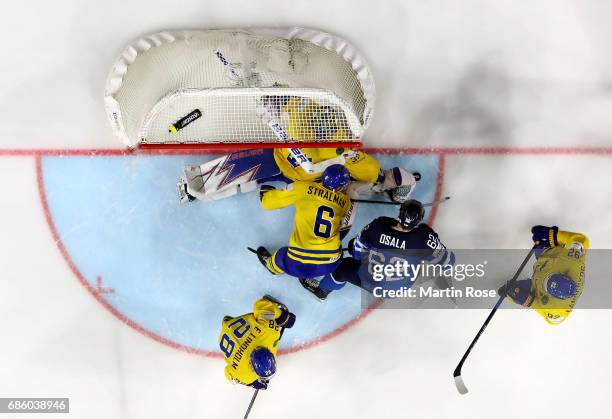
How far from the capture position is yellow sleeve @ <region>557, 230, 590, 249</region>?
3.64 meters

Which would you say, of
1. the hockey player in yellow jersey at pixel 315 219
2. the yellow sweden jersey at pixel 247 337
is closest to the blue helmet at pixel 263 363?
the yellow sweden jersey at pixel 247 337

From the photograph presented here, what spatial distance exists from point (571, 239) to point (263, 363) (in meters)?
2.40

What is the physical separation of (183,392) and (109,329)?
2.65ft

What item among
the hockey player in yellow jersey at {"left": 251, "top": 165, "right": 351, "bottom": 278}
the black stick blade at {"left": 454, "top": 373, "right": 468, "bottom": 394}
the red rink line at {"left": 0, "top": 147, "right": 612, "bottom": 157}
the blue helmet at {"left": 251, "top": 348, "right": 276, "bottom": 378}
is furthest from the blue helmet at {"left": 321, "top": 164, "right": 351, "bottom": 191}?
the black stick blade at {"left": 454, "top": 373, "right": 468, "bottom": 394}

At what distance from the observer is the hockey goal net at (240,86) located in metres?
3.42

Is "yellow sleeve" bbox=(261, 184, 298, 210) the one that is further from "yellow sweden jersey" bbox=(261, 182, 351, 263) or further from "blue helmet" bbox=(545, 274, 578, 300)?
"blue helmet" bbox=(545, 274, 578, 300)

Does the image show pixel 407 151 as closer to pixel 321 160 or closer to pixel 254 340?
pixel 321 160

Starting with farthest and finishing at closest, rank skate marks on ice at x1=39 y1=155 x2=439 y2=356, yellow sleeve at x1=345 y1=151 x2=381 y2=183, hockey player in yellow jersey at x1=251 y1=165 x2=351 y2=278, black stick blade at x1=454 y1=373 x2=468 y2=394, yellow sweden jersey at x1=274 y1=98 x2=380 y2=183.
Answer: black stick blade at x1=454 y1=373 x2=468 y2=394
skate marks on ice at x1=39 y1=155 x2=439 y2=356
yellow sleeve at x1=345 y1=151 x2=381 y2=183
hockey player in yellow jersey at x1=251 y1=165 x2=351 y2=278
yellow sweden jersey at x1=274 y1=98 x2=380 y2=183

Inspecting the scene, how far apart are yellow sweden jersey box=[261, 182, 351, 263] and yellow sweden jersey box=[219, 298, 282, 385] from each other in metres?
0.51

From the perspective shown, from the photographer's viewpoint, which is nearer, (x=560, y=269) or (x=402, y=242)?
(x=402, y=242)

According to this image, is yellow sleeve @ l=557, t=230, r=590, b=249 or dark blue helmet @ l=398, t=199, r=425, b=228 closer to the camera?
dark blue helmet @ l=398, t=199, r=425, b=228

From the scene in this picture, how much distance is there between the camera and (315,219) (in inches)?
141

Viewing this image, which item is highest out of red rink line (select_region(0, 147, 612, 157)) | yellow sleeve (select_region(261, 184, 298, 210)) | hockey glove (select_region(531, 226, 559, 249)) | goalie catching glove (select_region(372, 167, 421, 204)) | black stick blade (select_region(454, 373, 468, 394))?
red rink line (select_region(0, 147, 612, 157))

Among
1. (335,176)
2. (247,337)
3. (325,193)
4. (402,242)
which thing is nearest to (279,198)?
(325,193)
